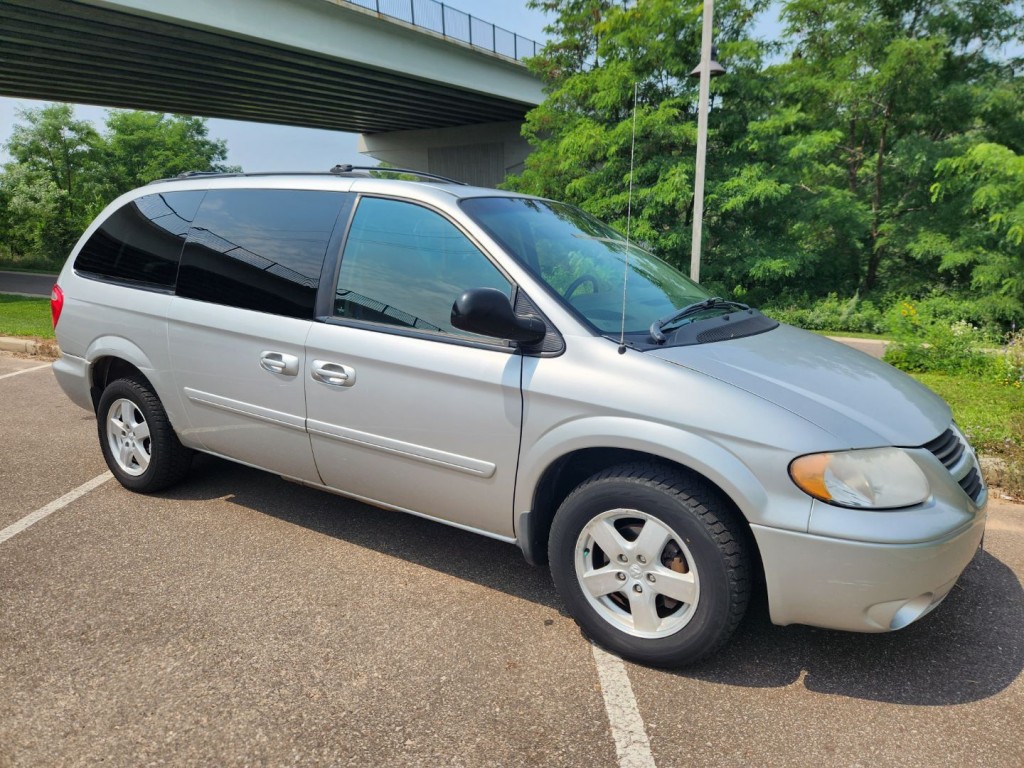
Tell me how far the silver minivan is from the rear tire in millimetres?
26

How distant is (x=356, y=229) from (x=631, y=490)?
1.76m

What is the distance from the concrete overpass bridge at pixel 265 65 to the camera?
18.4m

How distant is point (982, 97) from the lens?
49.8ft

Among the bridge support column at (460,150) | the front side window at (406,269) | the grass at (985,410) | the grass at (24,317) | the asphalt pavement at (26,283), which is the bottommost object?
the asphalt pavement at (26,283)

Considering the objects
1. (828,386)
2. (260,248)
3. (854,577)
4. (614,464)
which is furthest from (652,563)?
(260,248)

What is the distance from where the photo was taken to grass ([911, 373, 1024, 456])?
495 centimetres

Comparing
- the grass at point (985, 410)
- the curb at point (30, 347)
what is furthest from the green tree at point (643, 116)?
the curb at point (30, 347)

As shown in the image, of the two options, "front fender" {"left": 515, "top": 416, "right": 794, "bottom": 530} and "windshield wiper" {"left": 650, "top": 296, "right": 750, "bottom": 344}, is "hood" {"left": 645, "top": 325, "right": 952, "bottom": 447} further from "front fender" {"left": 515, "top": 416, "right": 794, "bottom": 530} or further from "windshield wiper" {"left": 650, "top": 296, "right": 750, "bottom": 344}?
"front fender" {"left": 515, "top": 416, "right": 794, "bottom": 530}

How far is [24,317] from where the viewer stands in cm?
1265

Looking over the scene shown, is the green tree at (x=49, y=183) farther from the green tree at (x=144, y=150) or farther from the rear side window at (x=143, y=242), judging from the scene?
the rear side window at (x=143, y=242)

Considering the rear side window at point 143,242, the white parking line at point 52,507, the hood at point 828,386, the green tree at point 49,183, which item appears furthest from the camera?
the green tree at point 49,183

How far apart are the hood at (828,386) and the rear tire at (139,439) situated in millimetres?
2888

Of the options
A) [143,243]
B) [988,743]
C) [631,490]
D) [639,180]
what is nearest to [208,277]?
[143,243]

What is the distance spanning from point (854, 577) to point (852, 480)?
313 mm
